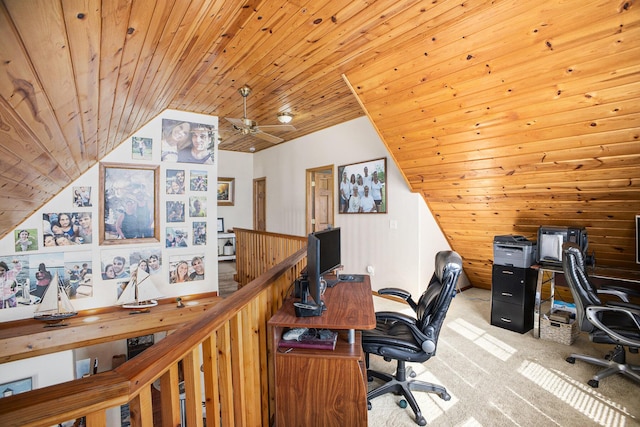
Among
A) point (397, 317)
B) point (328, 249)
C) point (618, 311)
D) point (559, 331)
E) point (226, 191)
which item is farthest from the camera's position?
point (226, 191)

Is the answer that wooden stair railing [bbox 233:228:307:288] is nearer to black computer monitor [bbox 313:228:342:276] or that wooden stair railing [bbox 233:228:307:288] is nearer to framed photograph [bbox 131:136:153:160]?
black computer monitor [bbox 313:228:342:276]

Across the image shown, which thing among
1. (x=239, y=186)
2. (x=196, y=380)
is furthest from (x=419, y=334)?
(x=239, y=186)

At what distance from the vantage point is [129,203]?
4.06m

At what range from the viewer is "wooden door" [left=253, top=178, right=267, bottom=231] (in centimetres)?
773

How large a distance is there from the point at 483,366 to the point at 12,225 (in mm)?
5054

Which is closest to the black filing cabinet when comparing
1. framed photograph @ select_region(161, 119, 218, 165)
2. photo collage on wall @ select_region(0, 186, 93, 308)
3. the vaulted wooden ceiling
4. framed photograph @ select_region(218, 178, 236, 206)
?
the vaulted wooden ceiling

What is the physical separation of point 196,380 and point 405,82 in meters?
2.76

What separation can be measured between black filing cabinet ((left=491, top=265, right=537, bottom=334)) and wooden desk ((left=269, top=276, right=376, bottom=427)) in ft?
8.81

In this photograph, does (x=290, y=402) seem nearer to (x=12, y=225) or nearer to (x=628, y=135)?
(x=628, y=135)

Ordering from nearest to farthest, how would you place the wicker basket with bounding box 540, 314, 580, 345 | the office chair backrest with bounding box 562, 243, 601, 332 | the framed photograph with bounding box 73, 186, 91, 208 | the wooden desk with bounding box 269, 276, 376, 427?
the wooden desk with bounding box 269, 276, 376, 427 < the office chair backrest with bounding box 562, 243, 601, 332 < the wicker basket with bounding box 540, 314, 580, 345 < the framed photograph with bounding box 73, 186, 91, 208

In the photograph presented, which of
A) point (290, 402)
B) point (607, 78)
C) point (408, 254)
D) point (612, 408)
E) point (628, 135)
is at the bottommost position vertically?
point (612, 408)

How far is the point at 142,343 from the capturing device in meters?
4.59

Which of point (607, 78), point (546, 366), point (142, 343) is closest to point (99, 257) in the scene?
point (142, 343)

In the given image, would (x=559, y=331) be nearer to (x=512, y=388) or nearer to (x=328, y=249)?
(x=512, y=388)
